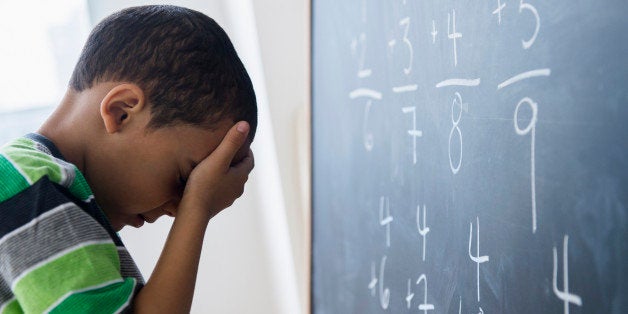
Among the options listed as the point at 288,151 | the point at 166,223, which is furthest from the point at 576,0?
the point at 166,223

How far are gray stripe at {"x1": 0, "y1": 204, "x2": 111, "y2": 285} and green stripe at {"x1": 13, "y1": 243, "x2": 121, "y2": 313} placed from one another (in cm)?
1

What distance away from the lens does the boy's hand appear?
85cm

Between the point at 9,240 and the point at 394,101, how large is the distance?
0.62m

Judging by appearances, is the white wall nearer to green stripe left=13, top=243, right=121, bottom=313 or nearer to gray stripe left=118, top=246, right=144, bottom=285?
gray stripe left=118, top=246, right=144, bottom=285

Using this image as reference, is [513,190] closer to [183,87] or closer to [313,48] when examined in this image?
[183,87]

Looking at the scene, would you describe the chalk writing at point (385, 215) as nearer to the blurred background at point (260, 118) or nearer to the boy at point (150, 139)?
the boy at point (150, 139)

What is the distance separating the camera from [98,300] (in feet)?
2.24

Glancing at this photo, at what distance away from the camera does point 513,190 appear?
85 centimetres

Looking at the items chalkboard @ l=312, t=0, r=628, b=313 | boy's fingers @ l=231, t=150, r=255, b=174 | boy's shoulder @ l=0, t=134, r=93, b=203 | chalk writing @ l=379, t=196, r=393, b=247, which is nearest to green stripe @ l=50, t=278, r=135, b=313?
boy's shoulder @ l=0, t=134, r=93, b=203

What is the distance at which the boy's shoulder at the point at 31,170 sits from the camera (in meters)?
0.72

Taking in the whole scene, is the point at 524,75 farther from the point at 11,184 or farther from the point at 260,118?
the point at 260,118

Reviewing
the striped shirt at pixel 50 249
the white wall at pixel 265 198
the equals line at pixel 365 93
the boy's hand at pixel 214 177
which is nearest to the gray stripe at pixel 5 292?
the striped shirt at pixel 50 249

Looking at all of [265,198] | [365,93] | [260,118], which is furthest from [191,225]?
[265,198]

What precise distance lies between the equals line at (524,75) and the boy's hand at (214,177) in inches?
11.8
